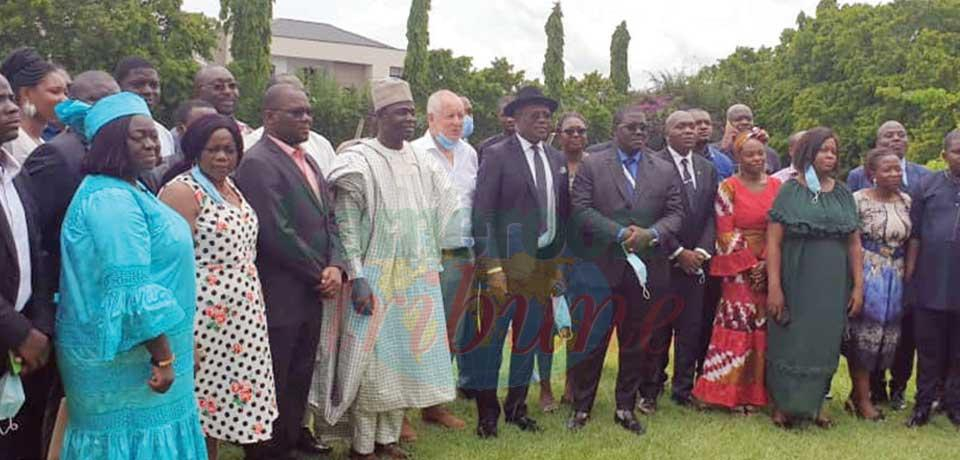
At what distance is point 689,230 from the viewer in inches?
253

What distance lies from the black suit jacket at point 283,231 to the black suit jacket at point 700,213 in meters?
2.85

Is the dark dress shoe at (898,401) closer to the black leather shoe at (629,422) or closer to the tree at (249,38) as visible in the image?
the black leather shoe at (629,422)

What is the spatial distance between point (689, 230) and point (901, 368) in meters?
2.02

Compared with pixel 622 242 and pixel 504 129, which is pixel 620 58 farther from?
pixel 622 242

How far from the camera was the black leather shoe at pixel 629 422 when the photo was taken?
5.90 metres

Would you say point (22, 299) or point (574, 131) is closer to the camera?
point (22, 299)

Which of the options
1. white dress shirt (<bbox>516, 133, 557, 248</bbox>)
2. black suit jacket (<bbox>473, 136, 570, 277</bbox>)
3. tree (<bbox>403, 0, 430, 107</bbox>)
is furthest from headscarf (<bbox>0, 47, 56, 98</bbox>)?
tree (<bbox>403, 0, 430, 107</bbox>)

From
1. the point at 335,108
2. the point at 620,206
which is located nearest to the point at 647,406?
the point at 620,206

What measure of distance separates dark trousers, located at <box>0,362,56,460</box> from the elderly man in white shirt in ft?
8.46

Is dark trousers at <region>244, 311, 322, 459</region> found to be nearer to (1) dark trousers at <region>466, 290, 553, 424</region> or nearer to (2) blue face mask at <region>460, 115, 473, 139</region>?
(1) dark trousers at <region>466, 290, 553, 424</region>

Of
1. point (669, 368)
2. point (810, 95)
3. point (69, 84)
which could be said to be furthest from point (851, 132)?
point (69, 84)

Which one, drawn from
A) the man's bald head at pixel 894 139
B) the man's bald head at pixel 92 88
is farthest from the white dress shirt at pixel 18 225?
the man's bald head at pixel 894 139

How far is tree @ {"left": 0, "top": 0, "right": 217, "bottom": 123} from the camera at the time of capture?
25.8m

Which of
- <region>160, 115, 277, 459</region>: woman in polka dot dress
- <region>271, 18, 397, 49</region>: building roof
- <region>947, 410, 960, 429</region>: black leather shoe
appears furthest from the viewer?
<region>271, 18, 397, 49</region>: building roof
